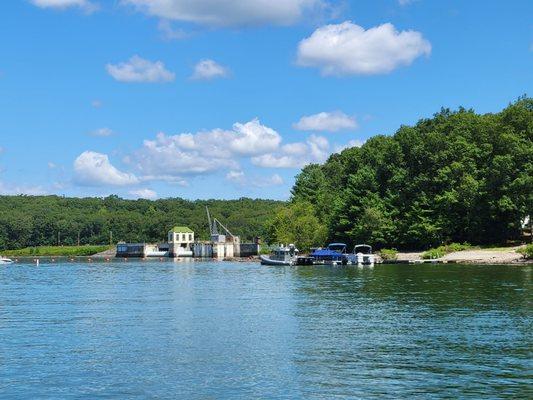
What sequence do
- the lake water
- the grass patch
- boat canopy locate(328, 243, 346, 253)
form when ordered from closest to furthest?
1. the lake water
2. the grass patch
3. boat canopy locate(328, 243, 346, 253)

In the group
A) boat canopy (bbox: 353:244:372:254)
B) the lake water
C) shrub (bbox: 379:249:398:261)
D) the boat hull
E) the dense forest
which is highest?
A: the dense forest

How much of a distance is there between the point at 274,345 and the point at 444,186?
321ft

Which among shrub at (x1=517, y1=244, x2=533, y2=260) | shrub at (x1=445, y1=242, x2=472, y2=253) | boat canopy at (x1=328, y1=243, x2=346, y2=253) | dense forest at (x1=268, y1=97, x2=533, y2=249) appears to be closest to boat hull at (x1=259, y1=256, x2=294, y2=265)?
boat canopy at (x1=328, y1=243, x2=346, y2=253)

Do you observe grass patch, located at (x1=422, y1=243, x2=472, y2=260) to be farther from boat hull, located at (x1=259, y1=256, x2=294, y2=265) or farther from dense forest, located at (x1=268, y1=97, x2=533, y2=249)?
boat hull, located at (x1=259, y1=256, x2=294, y2=265)

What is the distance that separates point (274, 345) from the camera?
34781 millimetres

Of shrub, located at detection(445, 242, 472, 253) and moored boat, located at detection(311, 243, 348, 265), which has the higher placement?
shrub, located at detection(445, 242, 472, 253)

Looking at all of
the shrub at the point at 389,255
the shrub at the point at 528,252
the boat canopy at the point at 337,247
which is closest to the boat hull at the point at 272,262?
the boat canopy at the point at 337,247

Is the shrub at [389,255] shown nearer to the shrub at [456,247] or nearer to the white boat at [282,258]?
the shrub at [456,247]

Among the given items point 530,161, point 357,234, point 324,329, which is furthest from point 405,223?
point 324,329

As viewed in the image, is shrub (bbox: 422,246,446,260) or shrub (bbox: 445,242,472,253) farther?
shrub (bbox: 445,242,472,253)

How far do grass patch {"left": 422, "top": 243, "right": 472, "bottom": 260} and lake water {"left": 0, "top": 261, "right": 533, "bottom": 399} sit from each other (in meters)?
56.8

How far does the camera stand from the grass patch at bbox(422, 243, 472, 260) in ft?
392

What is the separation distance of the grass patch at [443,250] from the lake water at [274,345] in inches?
2236

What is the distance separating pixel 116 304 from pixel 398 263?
72.6m
